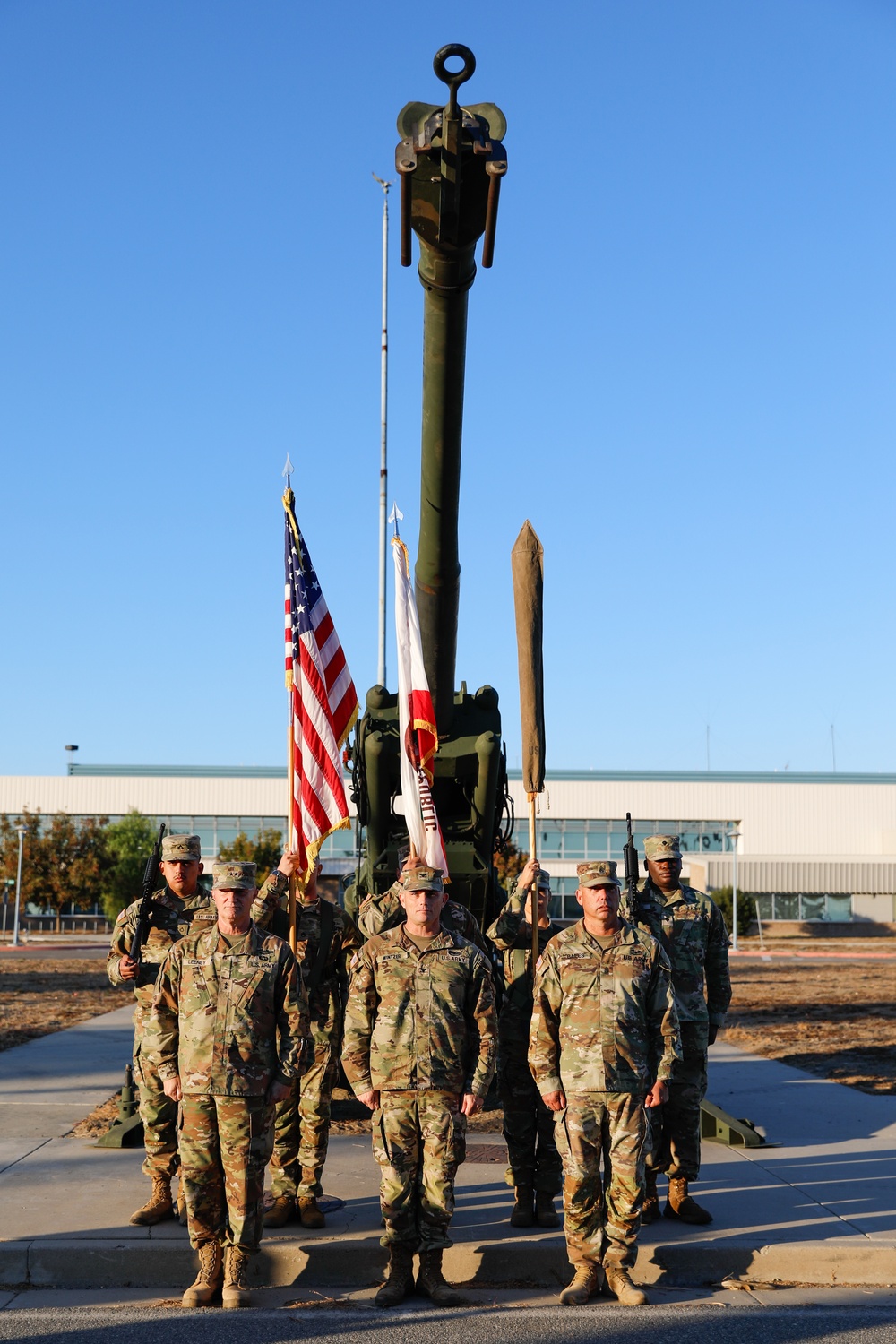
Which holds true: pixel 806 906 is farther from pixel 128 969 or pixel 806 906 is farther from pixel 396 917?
pixel 128 969

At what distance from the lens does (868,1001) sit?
2147 centimetres

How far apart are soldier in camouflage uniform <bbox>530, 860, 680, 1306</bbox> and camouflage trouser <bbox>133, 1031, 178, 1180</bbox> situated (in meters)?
1.98

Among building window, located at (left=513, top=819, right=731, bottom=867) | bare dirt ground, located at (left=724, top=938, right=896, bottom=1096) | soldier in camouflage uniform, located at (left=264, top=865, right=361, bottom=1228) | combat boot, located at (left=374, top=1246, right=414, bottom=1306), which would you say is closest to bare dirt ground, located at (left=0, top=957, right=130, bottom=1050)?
soldier in camouflage uniform, located at (left=264, top=865, right=361, bottom=1228)

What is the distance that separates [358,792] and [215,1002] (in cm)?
410

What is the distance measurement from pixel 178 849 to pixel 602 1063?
2.70m

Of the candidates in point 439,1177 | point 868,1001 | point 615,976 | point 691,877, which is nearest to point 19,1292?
point 439,1177

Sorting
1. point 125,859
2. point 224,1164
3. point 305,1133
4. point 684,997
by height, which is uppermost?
point 125,859

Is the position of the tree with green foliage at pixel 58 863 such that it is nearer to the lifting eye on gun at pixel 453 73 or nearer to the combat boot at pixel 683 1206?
the combat boot at pixel 683 1206

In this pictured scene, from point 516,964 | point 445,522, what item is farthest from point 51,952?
point 516,964

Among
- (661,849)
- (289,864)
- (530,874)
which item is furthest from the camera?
(661,849)

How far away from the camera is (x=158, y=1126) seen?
268 inches

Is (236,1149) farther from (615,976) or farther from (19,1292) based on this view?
(615,976)

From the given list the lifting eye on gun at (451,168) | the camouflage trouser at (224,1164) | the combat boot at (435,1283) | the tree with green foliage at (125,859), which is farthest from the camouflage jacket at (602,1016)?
the tree with green foliage at (125,859)

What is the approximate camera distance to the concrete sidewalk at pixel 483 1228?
6184 millimetres
